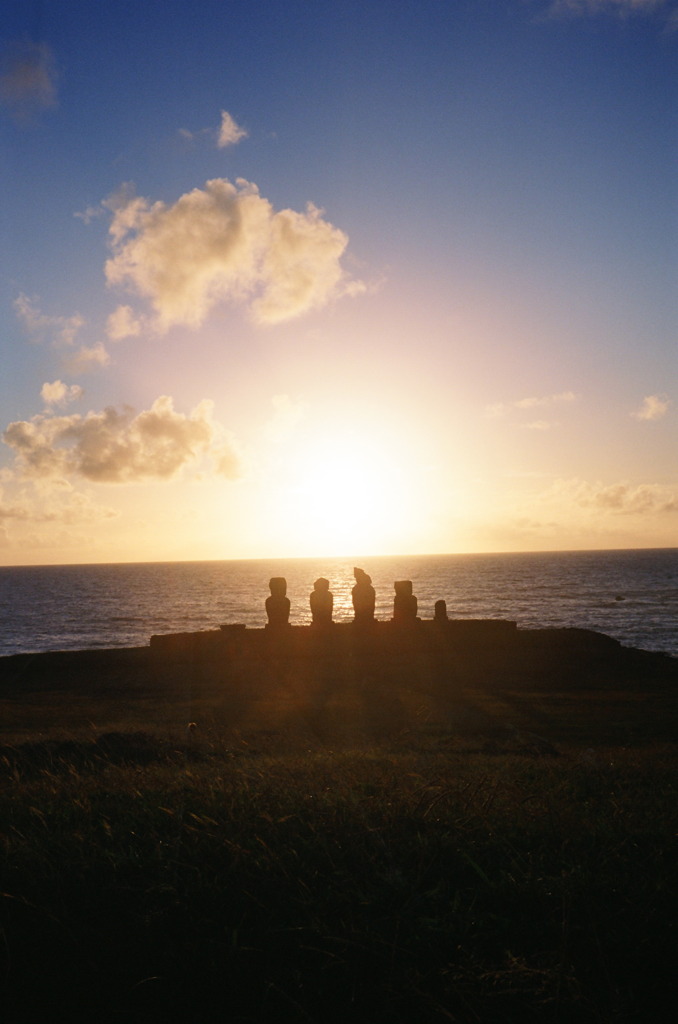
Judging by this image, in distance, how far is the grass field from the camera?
10.0 ft

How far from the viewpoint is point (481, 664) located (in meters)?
26.6

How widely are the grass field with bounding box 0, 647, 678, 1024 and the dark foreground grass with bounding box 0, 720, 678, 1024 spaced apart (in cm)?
1

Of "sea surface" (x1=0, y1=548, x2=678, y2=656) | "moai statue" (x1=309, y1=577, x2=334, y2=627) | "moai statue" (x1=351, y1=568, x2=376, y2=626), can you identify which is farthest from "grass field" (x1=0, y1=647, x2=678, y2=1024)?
"sea surface" (x1=0, y1=548, x2=678, y2=656)

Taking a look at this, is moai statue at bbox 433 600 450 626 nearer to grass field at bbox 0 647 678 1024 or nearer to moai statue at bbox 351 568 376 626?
moai statue at bbox 351 568 376 626

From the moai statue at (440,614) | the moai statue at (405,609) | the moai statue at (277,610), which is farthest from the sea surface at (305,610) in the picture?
the moai statue at (277,610)

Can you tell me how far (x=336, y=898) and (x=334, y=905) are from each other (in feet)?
0.13

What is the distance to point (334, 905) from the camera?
3719mm

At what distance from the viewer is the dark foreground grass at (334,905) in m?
3.04

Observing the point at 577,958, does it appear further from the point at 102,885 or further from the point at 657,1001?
the point at 102,885

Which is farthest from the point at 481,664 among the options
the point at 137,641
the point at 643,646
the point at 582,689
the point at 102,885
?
the point at 137,641

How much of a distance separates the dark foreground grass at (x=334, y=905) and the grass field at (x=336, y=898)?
1 centimetres

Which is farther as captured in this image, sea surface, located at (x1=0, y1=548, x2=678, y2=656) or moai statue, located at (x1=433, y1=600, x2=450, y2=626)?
sea surface, located at (x1=0, y1=548, x2=678, y2=656)

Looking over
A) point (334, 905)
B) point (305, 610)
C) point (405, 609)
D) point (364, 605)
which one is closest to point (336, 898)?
point (334, 905)

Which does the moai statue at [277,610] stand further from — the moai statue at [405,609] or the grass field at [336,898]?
the grass field at [336,898]
